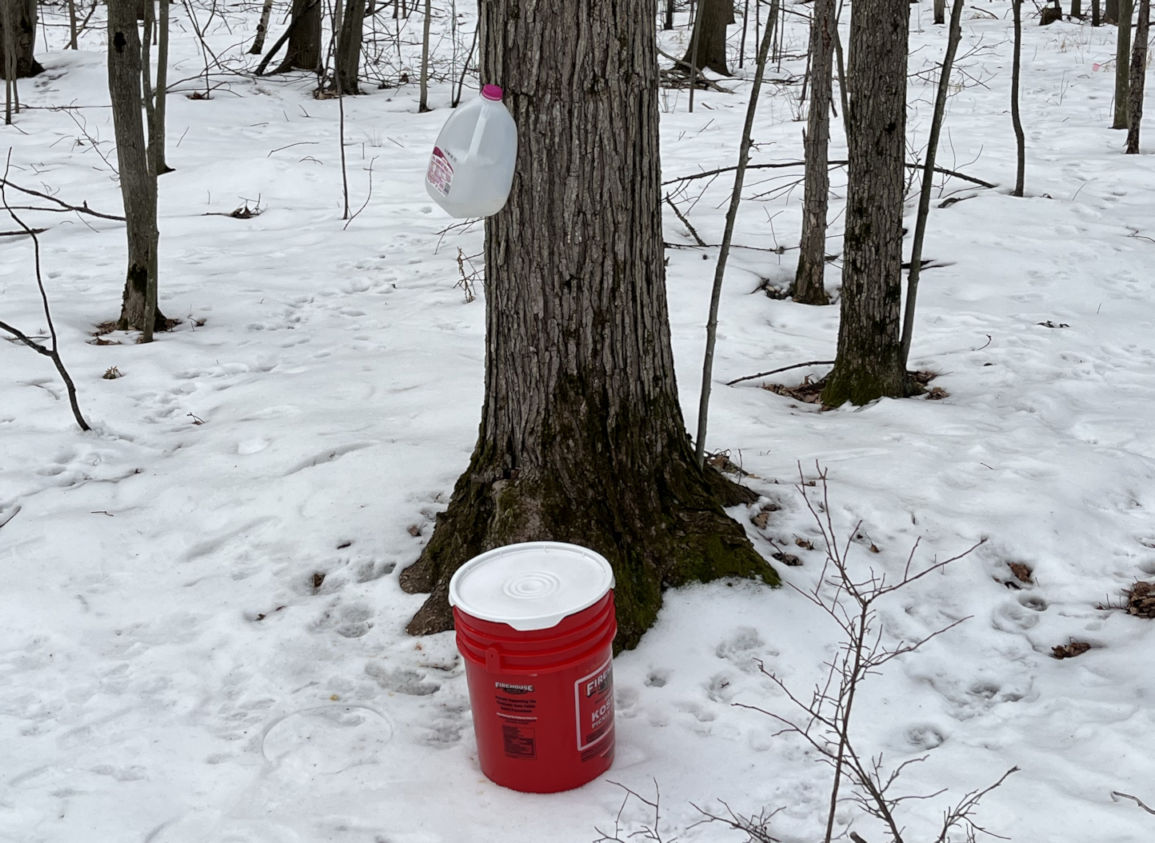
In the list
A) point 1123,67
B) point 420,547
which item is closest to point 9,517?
point 420,547

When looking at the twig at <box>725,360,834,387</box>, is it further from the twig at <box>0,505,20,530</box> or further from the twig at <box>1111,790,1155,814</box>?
the twig at <box>0,505,20,530</box>

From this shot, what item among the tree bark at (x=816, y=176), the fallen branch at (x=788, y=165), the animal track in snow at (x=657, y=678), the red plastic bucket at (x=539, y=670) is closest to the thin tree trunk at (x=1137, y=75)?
the fallen branch at (x=788, y=165)

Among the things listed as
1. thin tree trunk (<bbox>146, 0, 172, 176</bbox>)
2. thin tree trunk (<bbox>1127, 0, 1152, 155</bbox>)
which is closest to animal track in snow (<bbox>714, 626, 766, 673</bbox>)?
thin tree trunk (<bbox>146, 0, 172, 176</bbox>)

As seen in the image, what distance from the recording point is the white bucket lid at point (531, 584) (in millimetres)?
2193

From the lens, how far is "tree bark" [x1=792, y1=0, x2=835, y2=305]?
6.15 meters

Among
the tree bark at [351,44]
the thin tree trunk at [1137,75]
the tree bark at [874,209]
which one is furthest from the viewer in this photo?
the tree bark at [351,44]

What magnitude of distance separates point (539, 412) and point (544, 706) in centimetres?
97

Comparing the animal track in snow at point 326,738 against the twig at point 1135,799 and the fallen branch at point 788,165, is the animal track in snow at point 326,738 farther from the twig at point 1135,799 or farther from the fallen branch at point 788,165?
the fallen branch at point 788,165

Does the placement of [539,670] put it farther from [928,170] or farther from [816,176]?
[816,176]

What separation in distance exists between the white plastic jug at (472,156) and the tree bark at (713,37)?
486 inches

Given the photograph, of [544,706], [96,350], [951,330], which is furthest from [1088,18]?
[544,706]

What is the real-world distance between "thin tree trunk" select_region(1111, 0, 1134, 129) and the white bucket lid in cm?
954

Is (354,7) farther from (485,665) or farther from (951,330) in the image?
(485,665)

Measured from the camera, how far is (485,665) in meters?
2.21
